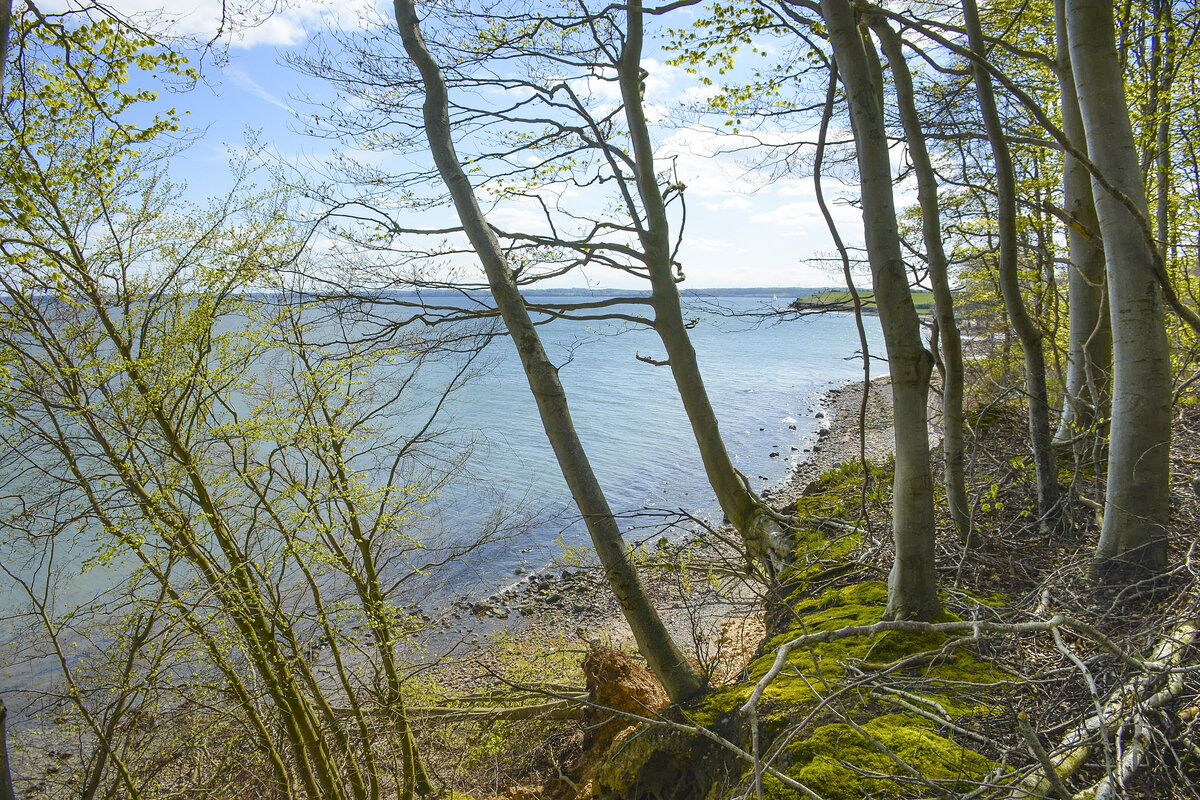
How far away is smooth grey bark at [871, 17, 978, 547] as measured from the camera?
4141 mm

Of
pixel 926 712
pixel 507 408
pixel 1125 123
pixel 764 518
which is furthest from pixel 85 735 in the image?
pixel 507 408

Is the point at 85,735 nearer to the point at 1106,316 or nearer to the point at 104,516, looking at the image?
the point at 104,516

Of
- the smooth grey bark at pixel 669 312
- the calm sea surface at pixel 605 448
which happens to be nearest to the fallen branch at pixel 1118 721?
the calm sea surface at pixel 605 448

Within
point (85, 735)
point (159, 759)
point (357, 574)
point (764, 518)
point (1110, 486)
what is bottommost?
point (85, 735)

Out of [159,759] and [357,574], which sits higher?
[357,574]

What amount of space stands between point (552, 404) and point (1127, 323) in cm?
338

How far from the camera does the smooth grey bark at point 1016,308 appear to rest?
425 centimetres

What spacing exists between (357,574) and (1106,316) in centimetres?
801

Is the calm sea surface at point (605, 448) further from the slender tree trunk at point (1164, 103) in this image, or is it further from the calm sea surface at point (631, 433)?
the slender tree trunk at point (1164, 103)

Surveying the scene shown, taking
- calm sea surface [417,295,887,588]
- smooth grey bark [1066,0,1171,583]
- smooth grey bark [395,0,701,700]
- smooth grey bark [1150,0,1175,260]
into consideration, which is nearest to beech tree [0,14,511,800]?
smooth grey bark [395,0,701,700]

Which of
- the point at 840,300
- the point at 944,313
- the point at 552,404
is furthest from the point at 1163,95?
the point at 552,404

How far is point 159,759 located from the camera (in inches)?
292

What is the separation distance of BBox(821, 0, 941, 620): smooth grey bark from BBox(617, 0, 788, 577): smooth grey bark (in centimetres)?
284

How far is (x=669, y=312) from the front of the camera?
619 cm
